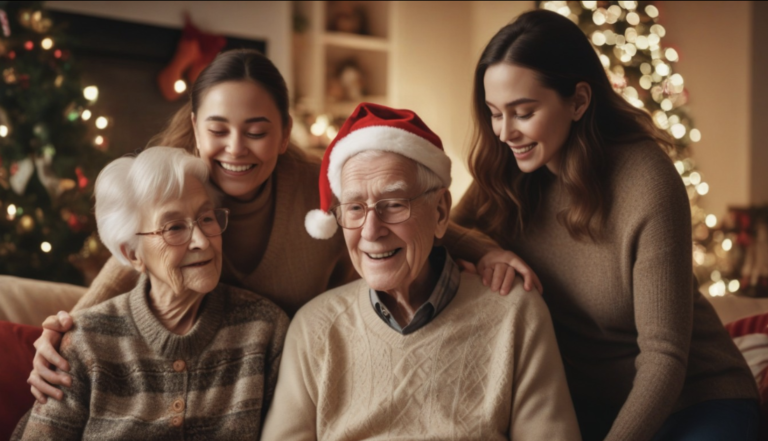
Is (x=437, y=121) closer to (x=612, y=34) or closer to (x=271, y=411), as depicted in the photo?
(x=612, y=34)

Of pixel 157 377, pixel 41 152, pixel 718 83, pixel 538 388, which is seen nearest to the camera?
pixel 538 388

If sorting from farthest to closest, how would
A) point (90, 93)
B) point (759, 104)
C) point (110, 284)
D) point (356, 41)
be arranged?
point (759, 104) < point (356, 41) < point (90, 93) < point (110, 284)

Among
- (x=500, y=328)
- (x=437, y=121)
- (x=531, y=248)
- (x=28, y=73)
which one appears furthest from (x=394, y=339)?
(x=437, y=121)

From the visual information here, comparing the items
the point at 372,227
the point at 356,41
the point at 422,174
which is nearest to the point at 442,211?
the point at 422,174

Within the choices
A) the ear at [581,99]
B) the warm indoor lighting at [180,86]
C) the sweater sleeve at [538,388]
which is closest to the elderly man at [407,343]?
the sweater sleeve at [538,388]

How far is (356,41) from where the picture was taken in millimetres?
5363

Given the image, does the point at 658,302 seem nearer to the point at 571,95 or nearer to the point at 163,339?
the point at 571,95

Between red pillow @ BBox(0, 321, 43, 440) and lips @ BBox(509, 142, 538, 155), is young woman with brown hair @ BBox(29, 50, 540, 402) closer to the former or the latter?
red pillow @ BBox(0, 321, 43, 440)

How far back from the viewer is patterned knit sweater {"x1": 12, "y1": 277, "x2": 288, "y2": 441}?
1.62 metres

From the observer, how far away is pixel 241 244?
205 cm

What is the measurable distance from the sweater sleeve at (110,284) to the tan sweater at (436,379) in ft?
1.88

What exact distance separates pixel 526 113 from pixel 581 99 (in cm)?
16

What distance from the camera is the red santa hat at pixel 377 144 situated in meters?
1.66

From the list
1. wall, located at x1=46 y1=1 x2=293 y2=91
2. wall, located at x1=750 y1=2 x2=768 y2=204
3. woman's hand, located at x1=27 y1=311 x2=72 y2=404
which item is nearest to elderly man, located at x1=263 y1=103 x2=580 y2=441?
woman's hand, located at x1=27 y1=311 x2=72 y2=404
